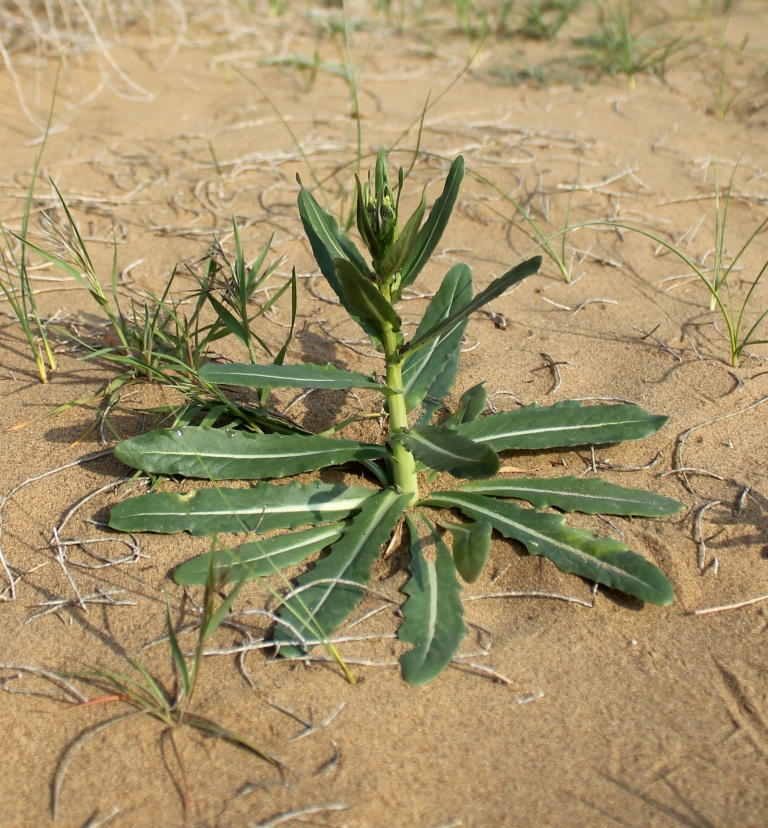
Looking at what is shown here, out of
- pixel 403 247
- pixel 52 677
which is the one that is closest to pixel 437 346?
pixel 403 247

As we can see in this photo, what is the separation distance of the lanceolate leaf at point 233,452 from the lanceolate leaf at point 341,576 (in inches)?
6.5

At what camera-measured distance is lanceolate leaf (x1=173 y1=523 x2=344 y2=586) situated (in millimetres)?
1963

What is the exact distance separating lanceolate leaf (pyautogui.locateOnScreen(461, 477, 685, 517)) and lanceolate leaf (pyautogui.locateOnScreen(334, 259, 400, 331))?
0.55m

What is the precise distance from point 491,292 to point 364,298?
0.29 metres

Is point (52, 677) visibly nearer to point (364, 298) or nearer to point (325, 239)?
point (364, 298)

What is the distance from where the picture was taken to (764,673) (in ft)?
5.86

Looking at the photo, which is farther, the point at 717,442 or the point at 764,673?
the point at 717,442

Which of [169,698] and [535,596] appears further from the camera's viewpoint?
[535,596]

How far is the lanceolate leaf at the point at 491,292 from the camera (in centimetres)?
167

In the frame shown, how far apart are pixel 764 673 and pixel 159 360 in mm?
1875

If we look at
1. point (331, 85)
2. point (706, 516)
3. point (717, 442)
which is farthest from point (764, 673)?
point (331, 85)

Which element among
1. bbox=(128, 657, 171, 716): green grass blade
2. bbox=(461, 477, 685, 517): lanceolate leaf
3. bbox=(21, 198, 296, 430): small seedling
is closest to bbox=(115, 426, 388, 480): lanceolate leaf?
bbox=(21, 198, 296, 430): small seedling

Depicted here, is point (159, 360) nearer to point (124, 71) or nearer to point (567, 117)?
point (567, 117)

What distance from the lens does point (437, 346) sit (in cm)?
242
